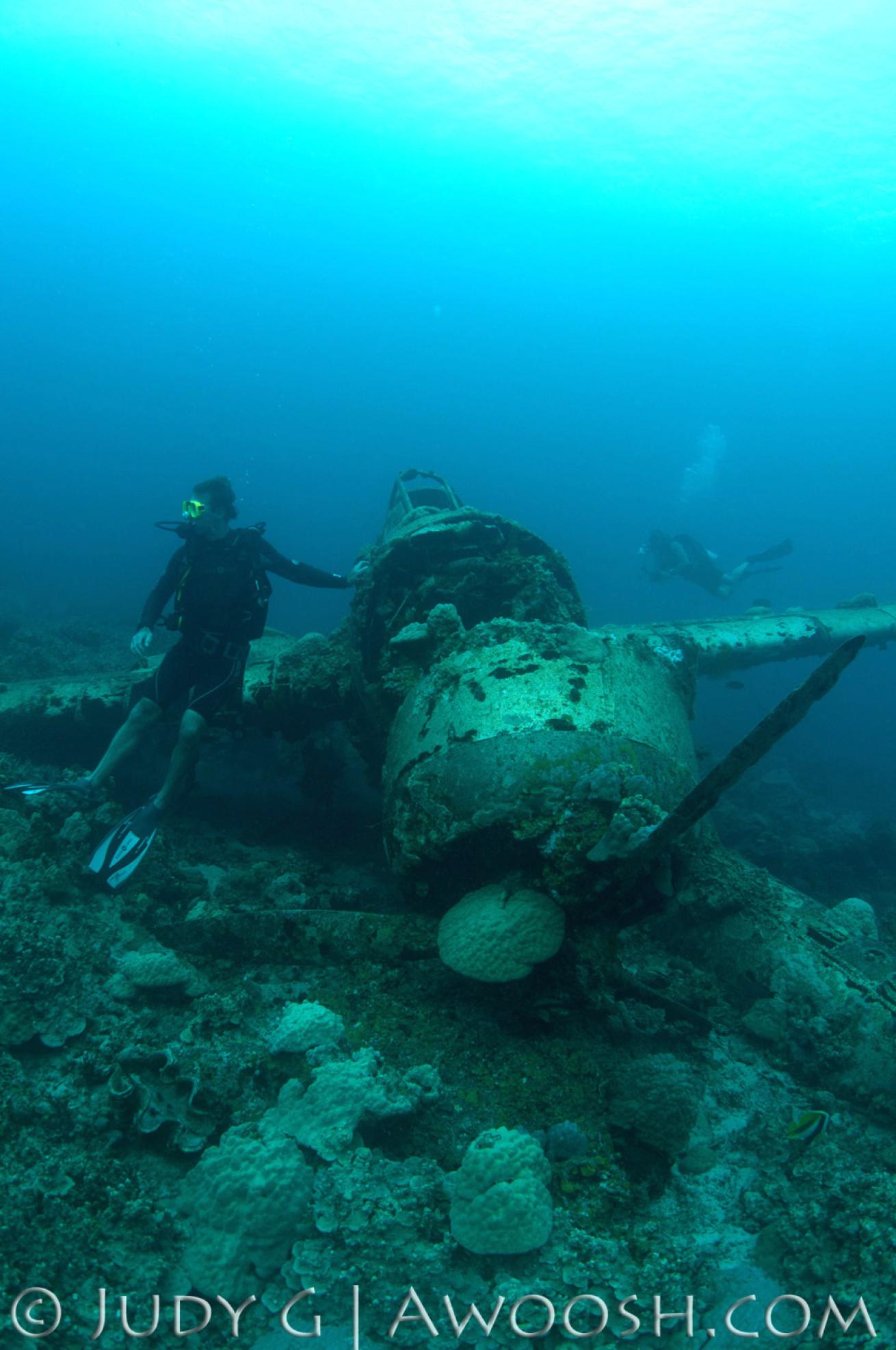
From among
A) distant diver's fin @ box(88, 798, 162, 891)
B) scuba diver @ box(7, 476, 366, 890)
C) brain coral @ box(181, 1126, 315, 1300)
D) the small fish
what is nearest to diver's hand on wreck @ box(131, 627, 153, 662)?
scuba diver @ box(7, 476, 366, 890)

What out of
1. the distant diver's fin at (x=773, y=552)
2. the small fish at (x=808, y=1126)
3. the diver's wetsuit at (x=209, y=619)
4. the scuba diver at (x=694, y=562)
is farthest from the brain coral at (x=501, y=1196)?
the distant diver's fin at (x=773, y=552)

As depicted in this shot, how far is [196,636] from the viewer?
5938mm

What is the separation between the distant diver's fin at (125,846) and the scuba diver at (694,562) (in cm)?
1754

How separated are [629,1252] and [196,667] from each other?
5.16 meters

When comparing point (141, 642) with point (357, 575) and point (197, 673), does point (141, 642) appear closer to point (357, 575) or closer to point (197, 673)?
point (197, 673)

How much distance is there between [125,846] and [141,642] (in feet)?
6.47

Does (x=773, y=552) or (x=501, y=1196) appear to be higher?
(x=773, y=552)

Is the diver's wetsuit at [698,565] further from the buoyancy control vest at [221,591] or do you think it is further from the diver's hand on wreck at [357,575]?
the buoyancy control vest at [221,591]

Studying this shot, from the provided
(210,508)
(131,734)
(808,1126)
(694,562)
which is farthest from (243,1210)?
(694,562)

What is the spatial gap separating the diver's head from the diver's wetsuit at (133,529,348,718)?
111 millimetres

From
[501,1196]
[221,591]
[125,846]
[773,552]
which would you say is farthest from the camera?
[773,552]

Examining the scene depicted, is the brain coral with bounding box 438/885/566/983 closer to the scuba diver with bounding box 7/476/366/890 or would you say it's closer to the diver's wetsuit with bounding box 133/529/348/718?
the scuba diver with bounding box 7/476/366/890

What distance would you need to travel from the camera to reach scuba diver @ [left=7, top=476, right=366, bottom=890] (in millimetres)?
5676

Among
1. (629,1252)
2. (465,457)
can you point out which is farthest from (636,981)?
(465,457)
